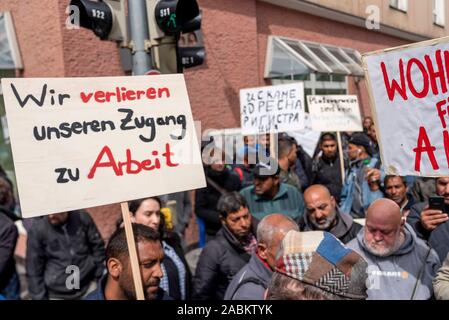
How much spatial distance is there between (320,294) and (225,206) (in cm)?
169

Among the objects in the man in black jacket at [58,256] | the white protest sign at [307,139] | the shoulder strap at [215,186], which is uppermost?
the white protest sign at [307,139]

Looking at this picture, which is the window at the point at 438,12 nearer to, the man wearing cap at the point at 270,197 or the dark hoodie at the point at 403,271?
the man wearing cap at the point at 270,197

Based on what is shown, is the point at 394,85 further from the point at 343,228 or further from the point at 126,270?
the point at 126,270

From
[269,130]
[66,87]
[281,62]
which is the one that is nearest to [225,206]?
[66,87]

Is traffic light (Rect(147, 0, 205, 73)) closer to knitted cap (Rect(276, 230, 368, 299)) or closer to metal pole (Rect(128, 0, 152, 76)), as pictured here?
metal pole (Rect(128, 0, 152, 76))

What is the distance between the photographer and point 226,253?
313 cm

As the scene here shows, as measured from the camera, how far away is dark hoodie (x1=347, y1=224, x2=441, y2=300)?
2.59 metres

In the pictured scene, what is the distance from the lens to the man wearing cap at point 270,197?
13.6 feet

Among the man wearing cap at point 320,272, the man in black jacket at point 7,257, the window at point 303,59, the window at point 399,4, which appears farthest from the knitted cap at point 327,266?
the window at point 399,4

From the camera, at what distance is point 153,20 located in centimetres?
431

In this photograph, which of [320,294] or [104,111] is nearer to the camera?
[320,294]

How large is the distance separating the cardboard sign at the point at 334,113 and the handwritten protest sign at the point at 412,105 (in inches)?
164

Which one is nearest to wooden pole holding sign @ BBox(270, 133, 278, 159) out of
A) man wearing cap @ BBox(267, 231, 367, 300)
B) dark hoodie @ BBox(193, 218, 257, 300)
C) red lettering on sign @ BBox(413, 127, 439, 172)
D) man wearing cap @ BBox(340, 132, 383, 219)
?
man wearing cap @ BBox(340, 132, 383, 219)
